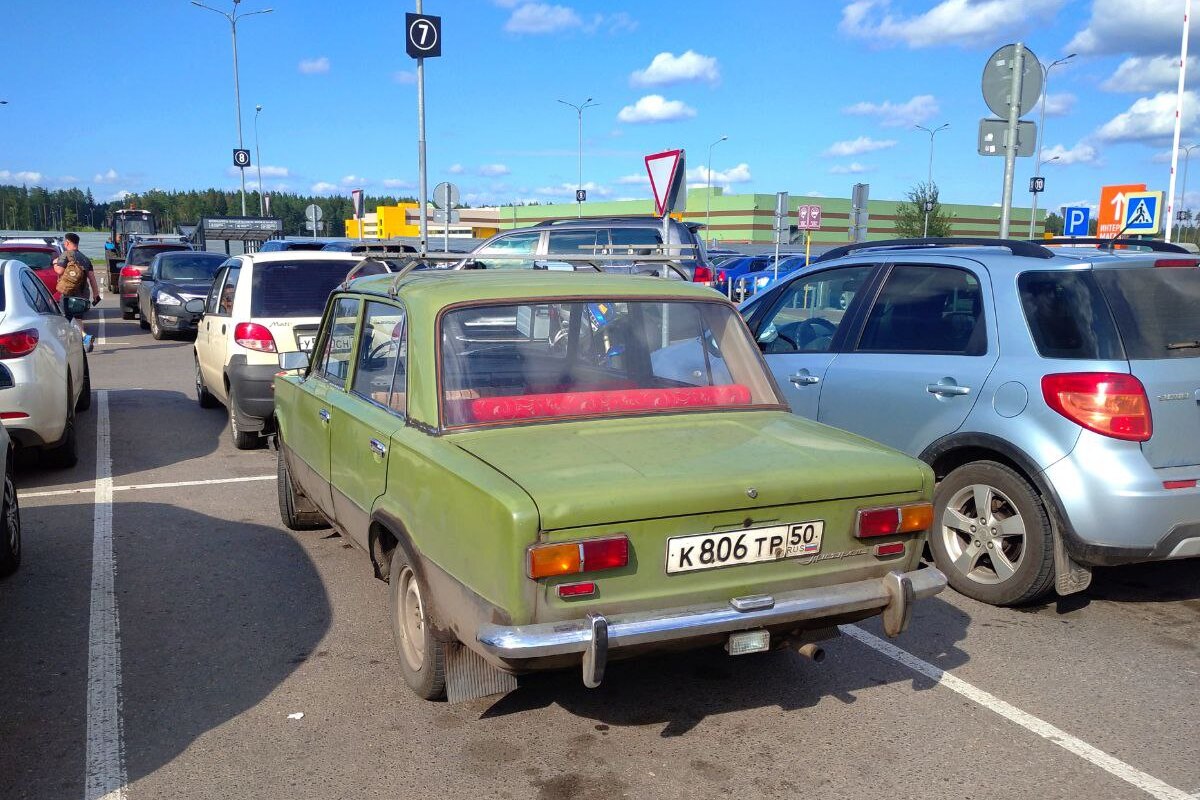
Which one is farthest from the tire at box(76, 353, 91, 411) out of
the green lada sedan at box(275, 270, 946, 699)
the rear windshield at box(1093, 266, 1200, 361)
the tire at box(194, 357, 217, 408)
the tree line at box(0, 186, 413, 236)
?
the tree line at box(0, 186, 413, 236)

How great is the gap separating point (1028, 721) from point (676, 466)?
1811 millimetres

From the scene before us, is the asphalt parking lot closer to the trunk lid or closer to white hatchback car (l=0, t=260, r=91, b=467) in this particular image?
the trunk lid

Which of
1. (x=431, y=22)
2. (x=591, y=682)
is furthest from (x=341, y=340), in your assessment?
(x=431, y=22)

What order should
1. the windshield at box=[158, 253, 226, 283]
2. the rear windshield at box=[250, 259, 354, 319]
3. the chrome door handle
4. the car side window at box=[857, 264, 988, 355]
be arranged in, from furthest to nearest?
1. the windshield at box=[158, 253, 226, 283]
2. the rear windshield at box=[250, 259, 354, 319]
3. the car side window at box=[857, 264, 988, 355]
4. the chrome door handle

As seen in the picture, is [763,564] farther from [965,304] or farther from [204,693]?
[965,304]

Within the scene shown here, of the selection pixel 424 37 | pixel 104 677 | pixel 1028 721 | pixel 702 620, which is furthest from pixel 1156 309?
pixel 424 37

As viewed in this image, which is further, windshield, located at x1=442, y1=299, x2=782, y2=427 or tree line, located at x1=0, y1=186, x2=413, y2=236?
tree line, located at x1=0, y1=186, x2=413, y2=236

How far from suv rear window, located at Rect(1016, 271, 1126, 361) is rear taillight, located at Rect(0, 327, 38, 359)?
272 inches

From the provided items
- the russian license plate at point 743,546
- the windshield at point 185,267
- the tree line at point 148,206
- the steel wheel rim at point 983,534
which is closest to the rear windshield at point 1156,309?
the steel wheel rim at point 983,534

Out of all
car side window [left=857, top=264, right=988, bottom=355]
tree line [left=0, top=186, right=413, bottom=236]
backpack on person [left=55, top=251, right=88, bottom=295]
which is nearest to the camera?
car side window [left=857, top=264, right=988, bottom=355]

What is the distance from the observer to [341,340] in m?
5.05

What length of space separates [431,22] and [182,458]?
10642mm

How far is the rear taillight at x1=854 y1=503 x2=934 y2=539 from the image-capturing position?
11.5ft

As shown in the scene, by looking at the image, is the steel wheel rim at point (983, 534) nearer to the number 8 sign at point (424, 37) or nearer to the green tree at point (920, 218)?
the number 8 sign at point (424, 37)
